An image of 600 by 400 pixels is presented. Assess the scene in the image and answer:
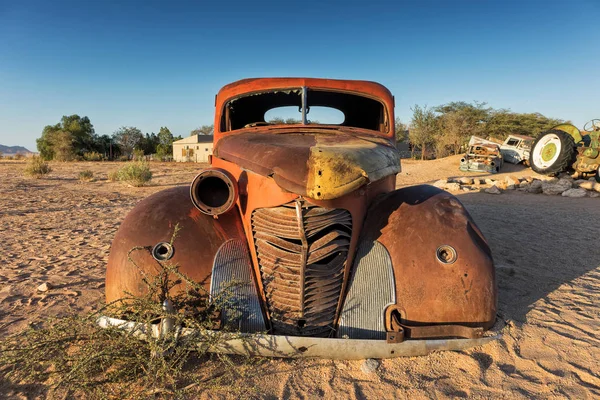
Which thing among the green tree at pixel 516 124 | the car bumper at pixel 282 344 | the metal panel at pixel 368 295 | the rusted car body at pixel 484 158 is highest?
the green tree at pixel 516 124

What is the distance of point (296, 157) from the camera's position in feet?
6.73

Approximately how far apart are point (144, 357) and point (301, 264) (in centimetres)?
112

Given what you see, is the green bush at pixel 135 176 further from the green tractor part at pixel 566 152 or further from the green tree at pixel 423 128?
the green tree at pixel 423 128

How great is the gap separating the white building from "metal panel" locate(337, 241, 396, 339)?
44131 millimetres

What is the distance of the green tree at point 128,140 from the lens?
50.0 metres

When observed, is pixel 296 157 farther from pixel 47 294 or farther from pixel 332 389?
pixel 47 294

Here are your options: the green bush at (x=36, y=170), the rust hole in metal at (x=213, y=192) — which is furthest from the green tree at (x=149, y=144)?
the rust hole in metal at (x=213, y=192)

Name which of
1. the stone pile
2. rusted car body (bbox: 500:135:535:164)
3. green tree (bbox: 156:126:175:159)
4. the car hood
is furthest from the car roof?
A: green tree (bbox: 156:126:175:159)

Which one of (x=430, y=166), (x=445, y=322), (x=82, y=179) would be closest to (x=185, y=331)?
(x=445, y=322)

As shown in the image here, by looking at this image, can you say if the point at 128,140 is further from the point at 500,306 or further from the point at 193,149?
the point at 500,306

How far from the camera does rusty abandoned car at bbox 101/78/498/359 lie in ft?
7.02

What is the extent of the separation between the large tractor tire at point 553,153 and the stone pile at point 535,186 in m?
0.47

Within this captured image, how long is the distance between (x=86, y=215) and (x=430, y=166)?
58.6 ft

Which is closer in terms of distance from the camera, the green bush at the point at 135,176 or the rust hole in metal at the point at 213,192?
the rust hole in metal at the point at 213,192
